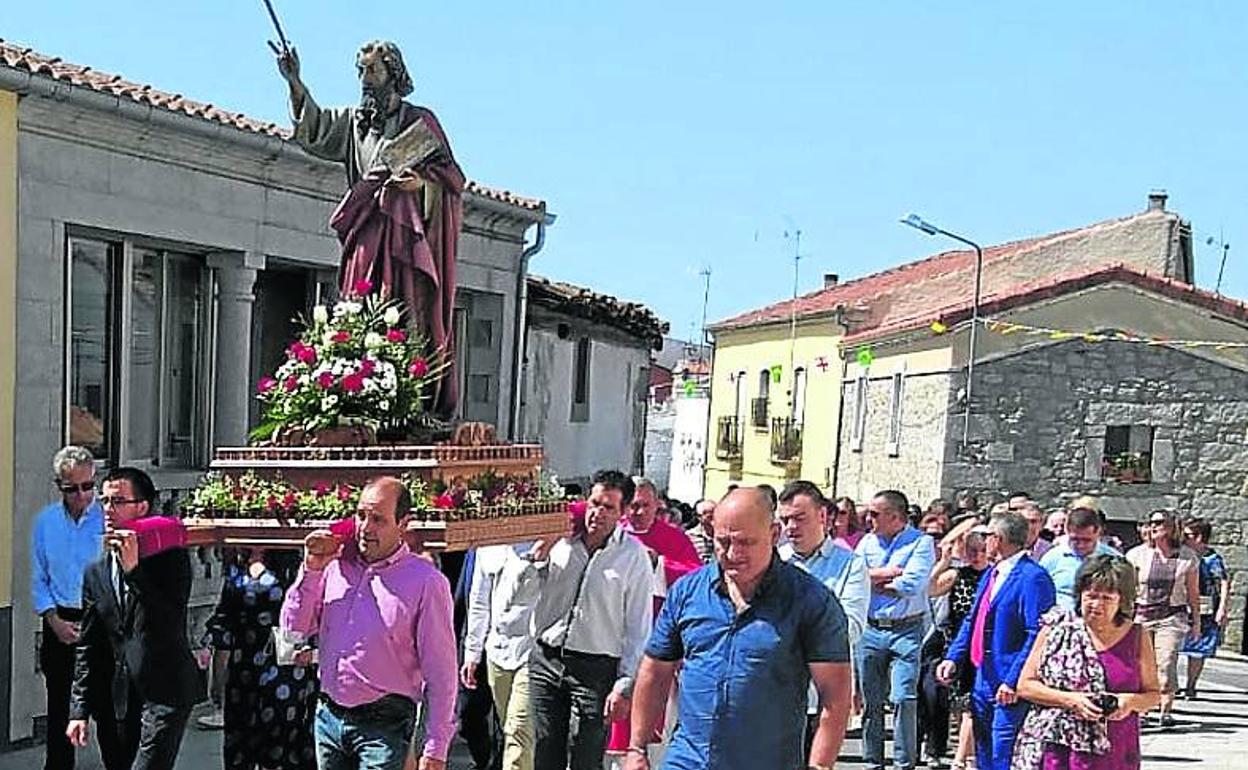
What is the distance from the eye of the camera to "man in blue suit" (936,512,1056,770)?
6543mm

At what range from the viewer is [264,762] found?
6227 millimetres

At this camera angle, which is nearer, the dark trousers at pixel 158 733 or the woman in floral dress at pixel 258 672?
the dark trousers at pixel 158 733

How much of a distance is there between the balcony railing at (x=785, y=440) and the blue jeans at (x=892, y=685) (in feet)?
73.1

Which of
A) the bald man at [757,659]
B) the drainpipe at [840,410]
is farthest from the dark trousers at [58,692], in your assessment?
the drainpipe at [840,410]

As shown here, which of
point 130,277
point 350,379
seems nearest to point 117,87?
point 130,277

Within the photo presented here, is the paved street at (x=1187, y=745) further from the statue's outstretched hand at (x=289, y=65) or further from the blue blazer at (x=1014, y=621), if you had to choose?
the statue's outstretched hand at (x=289, y=65)

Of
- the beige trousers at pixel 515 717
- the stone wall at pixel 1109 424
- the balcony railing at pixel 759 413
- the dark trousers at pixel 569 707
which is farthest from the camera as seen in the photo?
the balcony railing at pixel 759 413

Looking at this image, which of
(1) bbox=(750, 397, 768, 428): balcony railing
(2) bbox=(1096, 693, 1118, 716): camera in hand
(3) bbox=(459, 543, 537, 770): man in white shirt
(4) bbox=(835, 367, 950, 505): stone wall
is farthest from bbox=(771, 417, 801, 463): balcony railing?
(2) bbox=(1096, 693, 1118, 716): camera in hand

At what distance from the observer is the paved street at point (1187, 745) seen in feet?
26.1

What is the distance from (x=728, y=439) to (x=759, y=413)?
1815mm

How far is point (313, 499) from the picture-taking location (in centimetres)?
511

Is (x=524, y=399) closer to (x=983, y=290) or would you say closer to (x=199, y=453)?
(x=199, y=453)

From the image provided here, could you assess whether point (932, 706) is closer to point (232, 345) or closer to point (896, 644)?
point (896, 644)

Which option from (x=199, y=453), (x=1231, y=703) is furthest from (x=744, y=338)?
(x=199, y=453)
